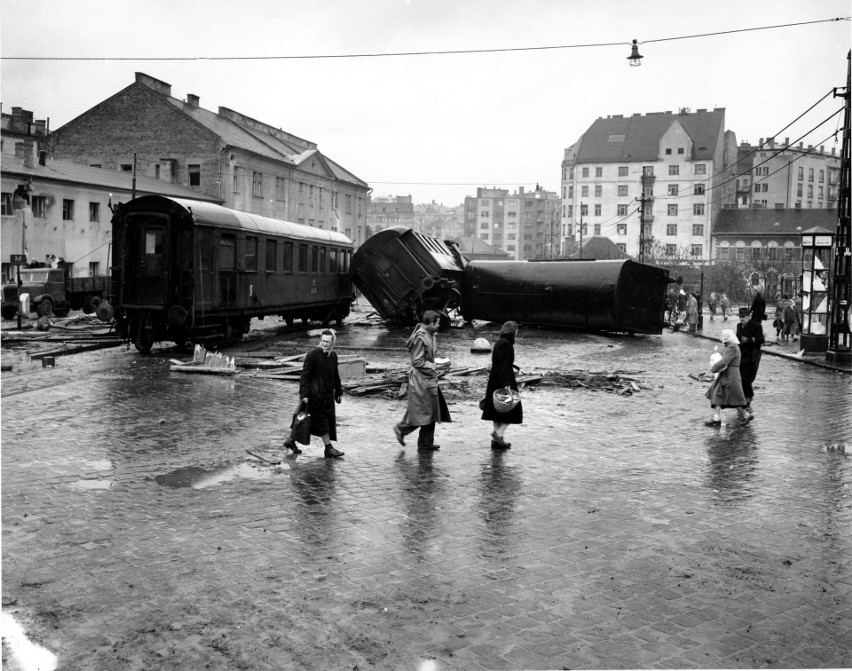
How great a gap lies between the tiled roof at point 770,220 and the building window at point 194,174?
5822 centimetres

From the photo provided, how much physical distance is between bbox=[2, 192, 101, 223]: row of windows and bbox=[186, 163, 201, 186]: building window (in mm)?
9492

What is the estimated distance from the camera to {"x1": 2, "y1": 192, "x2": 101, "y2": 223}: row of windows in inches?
1436

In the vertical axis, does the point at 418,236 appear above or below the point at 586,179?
below

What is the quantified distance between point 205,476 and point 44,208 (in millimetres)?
35115

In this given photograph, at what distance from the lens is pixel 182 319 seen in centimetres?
1884

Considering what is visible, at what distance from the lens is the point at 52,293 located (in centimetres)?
3002

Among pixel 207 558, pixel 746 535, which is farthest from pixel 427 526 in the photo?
pixel 746 535

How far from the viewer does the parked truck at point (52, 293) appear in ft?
95.7

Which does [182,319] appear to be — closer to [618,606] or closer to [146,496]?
[146,496]

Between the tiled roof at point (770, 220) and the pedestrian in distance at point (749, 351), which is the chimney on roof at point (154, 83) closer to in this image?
the pedestrian in distance at point (749, 351)

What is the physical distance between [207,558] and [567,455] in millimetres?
4927

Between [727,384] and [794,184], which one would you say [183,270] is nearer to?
[727,384]

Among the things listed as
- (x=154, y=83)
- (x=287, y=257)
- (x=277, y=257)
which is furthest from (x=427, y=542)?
(x=154, y=83)

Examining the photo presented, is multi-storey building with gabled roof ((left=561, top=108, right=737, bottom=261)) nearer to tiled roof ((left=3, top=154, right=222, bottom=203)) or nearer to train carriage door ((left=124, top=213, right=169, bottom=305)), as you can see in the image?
tiled roof ((left=3, top=154, right=222, bottom=203))
